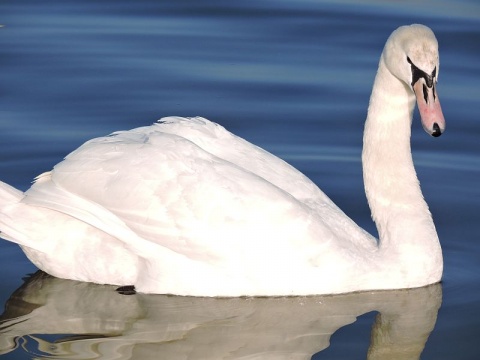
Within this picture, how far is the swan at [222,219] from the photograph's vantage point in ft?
25.8

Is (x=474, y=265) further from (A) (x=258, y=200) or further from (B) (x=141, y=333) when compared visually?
(B) (x=141, y=333)

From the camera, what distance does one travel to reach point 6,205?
8211 mm

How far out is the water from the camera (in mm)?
7895

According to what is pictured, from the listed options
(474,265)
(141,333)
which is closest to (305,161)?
(474,265)

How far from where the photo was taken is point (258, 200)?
7.87 metres

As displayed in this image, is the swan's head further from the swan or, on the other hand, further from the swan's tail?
the swan's tail

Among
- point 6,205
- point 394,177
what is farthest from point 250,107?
point 6,205

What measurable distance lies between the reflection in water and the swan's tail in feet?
1.35

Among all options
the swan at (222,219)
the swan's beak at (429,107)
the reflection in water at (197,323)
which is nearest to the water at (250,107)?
the reflection in water at (197,323)

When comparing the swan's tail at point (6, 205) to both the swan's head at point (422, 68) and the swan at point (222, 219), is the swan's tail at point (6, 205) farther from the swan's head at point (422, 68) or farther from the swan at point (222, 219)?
the swan's head at point (422, 68)

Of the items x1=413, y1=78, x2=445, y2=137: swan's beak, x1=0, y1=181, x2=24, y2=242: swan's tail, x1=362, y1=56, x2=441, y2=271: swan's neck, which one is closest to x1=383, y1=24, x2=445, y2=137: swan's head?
x1=413, y1=78, x2=445, y2=137: swan's beak

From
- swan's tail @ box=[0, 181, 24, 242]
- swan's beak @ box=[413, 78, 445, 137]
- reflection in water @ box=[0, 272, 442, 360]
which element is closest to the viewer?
reflection in water @ box=[0, 272, 442, 360]

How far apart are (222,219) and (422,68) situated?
1438 mm

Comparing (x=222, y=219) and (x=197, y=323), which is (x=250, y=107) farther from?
(x=197, y=323)
